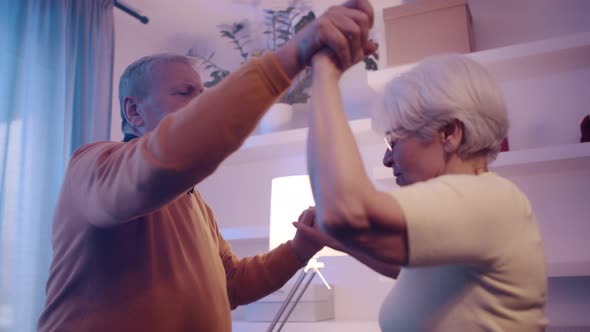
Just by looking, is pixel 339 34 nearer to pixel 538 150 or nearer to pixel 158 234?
pixel 158 234

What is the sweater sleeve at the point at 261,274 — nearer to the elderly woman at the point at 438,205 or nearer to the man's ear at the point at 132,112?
the man's ear at the point at 132,112

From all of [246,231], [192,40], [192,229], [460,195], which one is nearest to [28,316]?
[246,231]

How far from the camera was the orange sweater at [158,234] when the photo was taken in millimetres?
772

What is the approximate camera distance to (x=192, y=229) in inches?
50.4

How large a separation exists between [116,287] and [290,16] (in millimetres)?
2323

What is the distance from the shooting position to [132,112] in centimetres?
134

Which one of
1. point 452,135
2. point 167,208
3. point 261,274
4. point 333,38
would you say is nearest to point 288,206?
point 261,274

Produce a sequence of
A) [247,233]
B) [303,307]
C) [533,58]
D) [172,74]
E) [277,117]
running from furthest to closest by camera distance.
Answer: [277,117], [247,233], [303,307], [533,58], [172,74]

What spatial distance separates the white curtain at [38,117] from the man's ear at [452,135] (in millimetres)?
2023

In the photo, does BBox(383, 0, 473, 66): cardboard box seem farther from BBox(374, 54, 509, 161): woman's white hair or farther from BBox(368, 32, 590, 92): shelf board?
BBox(374, 54, 509, 161): woman's white hair

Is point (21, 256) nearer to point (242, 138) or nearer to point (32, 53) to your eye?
point (32, 53)

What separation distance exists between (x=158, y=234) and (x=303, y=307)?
1.39 metres

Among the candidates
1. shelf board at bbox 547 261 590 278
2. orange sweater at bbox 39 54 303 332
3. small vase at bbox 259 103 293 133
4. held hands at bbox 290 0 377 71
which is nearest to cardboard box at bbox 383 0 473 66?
small vase at bbox 259 103 293 133

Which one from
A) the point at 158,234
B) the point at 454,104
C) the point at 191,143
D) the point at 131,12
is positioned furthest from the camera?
the point at 131,12
